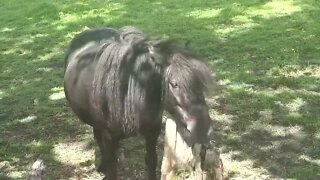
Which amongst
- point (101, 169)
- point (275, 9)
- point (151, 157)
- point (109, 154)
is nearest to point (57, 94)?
point (101, 169)

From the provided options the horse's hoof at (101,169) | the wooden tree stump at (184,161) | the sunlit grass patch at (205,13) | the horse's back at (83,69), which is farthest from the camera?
the sunlit grass patch at (205,13)

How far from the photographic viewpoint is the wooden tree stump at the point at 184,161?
3.86m

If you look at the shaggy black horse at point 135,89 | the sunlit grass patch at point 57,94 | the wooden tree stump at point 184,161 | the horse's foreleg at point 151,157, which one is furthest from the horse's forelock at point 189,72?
the sunlit grass patch at point 57,94

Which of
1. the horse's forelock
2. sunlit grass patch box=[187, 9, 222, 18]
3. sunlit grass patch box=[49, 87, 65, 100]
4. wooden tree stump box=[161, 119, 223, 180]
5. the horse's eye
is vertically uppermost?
the horse's forelock

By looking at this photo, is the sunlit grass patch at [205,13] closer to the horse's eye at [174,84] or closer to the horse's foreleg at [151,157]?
the horse's foreleg at [151,157]

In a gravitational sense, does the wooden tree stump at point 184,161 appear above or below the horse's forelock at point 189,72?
below

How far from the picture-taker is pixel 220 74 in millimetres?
7484

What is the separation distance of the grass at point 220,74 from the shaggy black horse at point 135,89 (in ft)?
2.93

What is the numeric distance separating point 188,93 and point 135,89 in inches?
20.8

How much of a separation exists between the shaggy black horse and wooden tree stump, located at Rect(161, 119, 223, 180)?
0.12 metres

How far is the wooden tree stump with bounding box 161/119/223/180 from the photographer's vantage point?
3.86 metres

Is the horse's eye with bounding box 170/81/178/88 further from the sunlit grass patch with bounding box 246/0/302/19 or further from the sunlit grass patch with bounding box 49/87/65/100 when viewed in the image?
the sunlit grass patch with bounding box 246/0/302/19

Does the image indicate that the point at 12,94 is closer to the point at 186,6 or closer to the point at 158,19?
the point at 158,19

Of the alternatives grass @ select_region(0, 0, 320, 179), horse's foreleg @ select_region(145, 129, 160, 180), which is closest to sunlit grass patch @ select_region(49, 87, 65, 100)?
grass @ select_region(0, 0, 320, 179)
